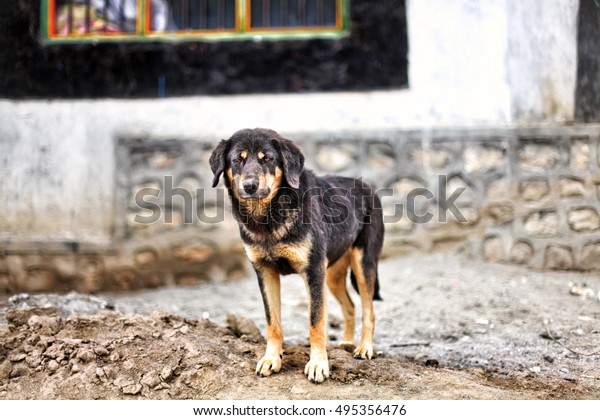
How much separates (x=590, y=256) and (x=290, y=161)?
4123mm

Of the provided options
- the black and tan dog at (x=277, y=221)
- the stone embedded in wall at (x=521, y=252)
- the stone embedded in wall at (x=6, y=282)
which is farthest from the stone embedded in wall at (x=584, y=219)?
the stone embedded in wall at (x=6, y=282)

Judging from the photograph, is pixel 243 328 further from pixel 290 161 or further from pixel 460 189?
Result: pixel 460 189

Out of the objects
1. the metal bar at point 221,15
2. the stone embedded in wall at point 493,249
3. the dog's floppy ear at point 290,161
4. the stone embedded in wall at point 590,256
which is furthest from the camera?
the metal bar at point 221,15

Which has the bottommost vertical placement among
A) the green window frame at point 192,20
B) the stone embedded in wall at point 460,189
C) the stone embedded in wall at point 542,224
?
the stone embedded in wall at point 542,224

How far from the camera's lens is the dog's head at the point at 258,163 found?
12.1 feet

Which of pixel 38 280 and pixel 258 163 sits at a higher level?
pixel 258 163

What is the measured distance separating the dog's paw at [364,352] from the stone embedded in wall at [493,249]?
118 inches

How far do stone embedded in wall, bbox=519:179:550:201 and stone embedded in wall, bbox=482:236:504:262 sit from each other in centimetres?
58

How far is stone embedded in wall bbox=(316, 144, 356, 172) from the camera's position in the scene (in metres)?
7.18

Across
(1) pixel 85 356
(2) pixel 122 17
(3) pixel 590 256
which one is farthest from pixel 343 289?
(2) pixel 122 17

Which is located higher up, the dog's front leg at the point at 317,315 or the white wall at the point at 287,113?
the white wall at the point at 287,113

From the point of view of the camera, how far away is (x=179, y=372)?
3891mm

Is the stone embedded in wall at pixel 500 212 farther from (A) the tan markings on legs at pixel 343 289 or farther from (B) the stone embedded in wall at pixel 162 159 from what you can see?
(B) the stone embedded in wall at pixel 162 159
